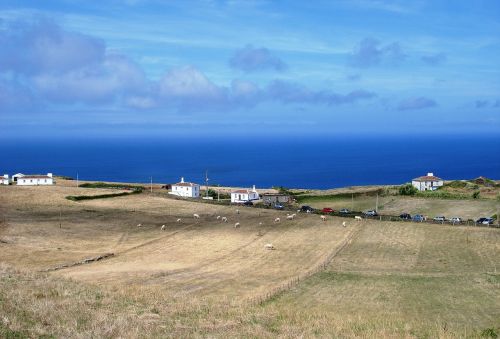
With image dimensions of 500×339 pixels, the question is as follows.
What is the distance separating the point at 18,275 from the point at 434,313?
2305 centimetres

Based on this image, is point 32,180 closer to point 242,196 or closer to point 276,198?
point 242,196

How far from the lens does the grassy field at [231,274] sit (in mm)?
22062

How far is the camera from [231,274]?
143 ft

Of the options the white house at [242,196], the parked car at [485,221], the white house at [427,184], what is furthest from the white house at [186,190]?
Answer: the parked car at [485,221]

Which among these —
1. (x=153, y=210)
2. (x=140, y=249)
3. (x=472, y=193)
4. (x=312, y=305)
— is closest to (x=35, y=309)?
(x=312, y=305)

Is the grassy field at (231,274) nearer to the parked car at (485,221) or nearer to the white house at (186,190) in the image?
the parked car at (485,221)

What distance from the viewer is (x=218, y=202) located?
89.9 meters

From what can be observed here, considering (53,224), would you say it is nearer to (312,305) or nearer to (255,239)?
(255,239)

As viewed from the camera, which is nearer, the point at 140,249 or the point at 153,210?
the point at 140,249

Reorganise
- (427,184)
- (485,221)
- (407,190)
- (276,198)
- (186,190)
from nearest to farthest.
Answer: (485,221) < (276,198) < (186,190) < (407,190) < (427,184)

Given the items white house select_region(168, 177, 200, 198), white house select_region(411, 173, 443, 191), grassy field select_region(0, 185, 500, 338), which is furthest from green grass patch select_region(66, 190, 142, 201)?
white house select_region(411, 173, 443, 191)

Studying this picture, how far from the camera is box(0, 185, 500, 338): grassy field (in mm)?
22062

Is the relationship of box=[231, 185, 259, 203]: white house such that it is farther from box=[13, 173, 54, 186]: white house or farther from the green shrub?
box=[13, 173, 54, 186]: white house

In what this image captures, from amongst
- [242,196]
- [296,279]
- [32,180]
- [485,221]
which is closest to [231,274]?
[296,279]
